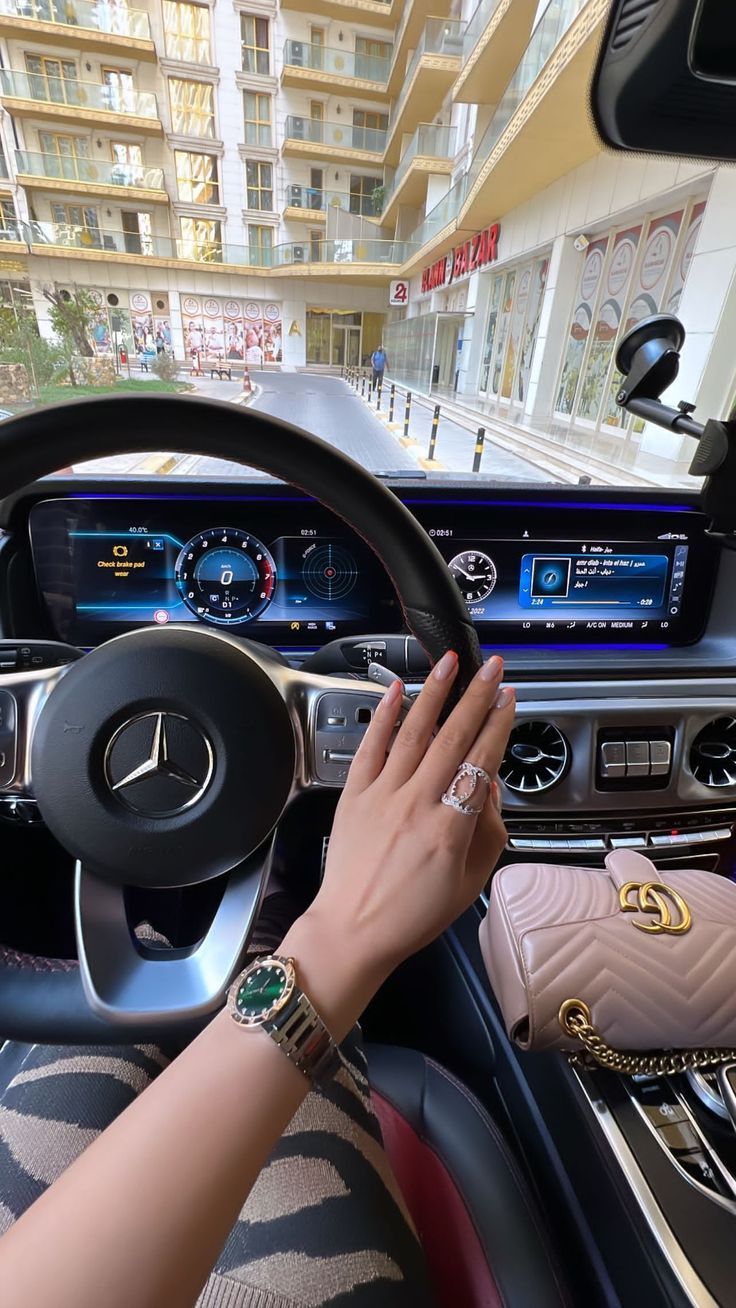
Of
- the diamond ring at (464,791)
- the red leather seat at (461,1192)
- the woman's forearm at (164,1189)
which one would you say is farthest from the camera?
the red leather seat at (461,1192)

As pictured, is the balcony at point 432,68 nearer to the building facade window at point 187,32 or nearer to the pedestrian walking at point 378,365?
the pedestrian walking at point 378,365

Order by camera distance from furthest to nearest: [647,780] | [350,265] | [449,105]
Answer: [449,105], [350,265], [647,780]

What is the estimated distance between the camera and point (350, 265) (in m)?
3.55

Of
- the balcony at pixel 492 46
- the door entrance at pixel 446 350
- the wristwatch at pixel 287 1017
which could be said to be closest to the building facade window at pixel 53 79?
the wristwatch at pixel 287 1017

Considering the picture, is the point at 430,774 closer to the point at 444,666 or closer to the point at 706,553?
the point at 444,666

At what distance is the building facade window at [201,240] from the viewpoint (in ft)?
8.39

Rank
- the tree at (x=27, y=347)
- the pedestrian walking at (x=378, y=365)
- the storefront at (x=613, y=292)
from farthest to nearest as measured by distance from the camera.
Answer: the storefront at (x=613, y=292)
the pedestrian walking at (x=378, y=365)
the tree at (x=27, y=347)

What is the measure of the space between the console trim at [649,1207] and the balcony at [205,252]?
2587 millimetres

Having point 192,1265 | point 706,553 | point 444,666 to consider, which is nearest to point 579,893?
point 444,666

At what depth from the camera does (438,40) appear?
23.2ft

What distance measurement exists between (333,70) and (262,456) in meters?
3.05

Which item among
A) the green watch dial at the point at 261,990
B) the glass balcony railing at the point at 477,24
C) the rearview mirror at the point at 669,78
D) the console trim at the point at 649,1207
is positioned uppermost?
the glass balcony railing at the point at 477,24

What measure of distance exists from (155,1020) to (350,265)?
3.78 metres

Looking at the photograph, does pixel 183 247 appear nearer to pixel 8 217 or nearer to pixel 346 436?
pixel 8 217
